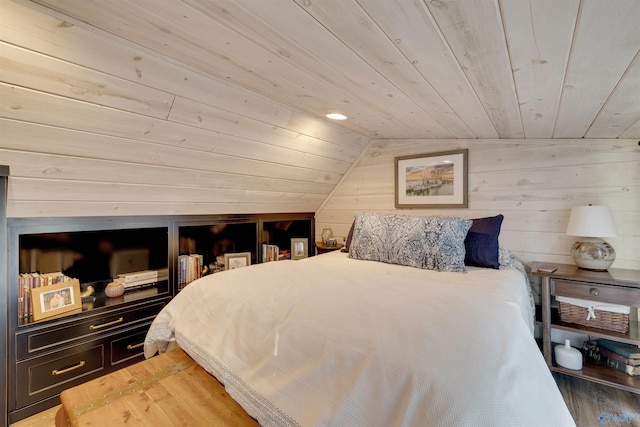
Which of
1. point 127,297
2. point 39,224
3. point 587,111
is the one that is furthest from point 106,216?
point 587,111

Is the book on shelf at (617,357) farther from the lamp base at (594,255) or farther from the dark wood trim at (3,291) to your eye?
the dark wood trim at (3,291)

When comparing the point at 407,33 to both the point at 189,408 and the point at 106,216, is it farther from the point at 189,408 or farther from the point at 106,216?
the point at 106,216

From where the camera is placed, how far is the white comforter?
780mm

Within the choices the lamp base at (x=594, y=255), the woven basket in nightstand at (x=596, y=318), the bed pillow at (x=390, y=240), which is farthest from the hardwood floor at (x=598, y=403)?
the bed pillow at (x=390, y=240)

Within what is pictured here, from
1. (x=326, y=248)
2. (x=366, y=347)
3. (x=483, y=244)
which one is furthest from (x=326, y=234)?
(x=366, y=347)

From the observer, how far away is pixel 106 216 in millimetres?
2098

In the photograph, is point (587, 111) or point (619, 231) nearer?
point (587, 111)

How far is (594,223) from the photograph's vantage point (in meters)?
1.92

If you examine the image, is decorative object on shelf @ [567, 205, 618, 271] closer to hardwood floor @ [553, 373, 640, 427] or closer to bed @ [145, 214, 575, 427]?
bed @ [145, 214, 575, 427]

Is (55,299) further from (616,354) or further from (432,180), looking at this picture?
(616,354)

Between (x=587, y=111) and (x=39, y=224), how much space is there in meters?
3.10

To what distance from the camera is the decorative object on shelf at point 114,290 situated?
2.29 meters

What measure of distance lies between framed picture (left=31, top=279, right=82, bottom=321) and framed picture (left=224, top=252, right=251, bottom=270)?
3.77 feet

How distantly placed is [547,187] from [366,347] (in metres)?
2.19
